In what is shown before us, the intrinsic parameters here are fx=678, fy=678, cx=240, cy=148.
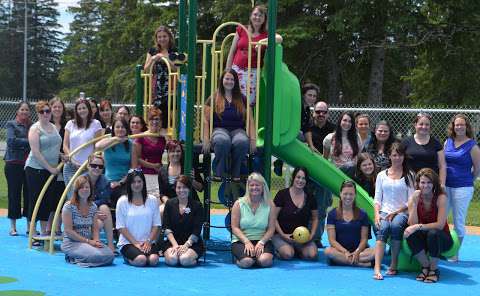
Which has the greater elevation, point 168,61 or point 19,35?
point 19,35

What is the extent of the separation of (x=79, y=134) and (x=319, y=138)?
3.13 metres

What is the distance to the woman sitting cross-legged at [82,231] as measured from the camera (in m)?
7.53

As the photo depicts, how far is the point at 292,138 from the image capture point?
8320 mm

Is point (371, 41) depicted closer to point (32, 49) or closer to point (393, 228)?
point (393, 228)

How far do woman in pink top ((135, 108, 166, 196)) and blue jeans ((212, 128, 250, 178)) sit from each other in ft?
3.05

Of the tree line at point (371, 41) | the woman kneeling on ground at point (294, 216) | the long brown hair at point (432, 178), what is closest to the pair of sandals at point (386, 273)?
the long brown hair at point (432, 178)

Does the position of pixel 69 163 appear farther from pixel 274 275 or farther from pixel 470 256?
pixel 470 256

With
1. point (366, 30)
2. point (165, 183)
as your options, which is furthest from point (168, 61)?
point (366, 30)

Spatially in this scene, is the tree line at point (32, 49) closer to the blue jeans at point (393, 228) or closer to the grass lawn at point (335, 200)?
the grass lawn at point (335, 200)

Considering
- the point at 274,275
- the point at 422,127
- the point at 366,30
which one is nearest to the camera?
the point at 274,275

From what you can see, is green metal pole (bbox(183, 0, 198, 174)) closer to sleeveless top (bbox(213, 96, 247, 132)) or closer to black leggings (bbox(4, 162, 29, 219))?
sleeveless top (bbox(213, 96, 247, 132))

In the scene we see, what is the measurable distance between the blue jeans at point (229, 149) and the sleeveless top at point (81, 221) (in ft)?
→ 4.95

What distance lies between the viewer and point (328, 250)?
7840 millimetres

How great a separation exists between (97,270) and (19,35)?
60.1 metres
